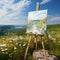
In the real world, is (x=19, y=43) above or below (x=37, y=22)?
below

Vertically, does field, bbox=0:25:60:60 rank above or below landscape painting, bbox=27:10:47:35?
below

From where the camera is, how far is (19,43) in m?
5.30

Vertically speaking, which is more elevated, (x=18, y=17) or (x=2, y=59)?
(x=18, y=17)

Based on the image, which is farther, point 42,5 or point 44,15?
point 42,5

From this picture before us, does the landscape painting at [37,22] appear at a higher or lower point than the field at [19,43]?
higher

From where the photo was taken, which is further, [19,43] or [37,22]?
[19,43]

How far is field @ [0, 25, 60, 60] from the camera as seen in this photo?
506 cm

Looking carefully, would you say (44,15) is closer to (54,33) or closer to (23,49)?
(54,33)

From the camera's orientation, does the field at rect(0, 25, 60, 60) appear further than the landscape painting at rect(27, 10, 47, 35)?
Yes

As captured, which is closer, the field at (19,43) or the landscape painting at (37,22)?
the landscape painting at (37,22)

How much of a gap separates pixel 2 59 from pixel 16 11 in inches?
43.4

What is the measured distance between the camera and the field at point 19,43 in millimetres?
5062

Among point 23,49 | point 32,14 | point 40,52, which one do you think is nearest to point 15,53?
point 23,49

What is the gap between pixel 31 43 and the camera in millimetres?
5176
